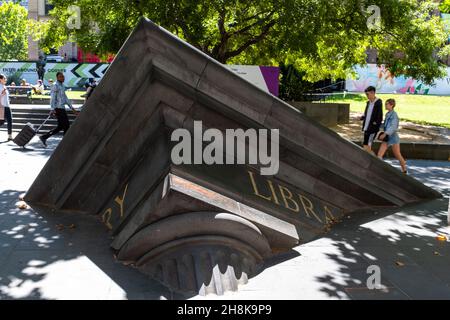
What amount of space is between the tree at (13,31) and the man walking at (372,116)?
46.8 metres

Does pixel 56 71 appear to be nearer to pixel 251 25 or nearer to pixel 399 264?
pixel 251 25

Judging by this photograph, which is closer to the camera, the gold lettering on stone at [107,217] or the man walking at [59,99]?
the gold lettering on stone at [107,217]

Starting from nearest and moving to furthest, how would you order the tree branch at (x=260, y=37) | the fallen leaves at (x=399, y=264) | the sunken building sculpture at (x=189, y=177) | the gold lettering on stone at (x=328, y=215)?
the sunken building sculpture at (x=189, y=177) → the fallen leaves at (x=399, y=264) → the gold lettering on stone at (x=328, y=215) → the tree branch at (x=260, y=37)

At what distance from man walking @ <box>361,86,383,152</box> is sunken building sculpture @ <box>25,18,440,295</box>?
2444 mm

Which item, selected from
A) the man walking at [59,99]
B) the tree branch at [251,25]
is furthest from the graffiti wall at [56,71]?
the man walking at [59,99]

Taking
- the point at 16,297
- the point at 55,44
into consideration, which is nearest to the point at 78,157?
the point at 16,297

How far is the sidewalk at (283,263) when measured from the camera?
15.4 ft

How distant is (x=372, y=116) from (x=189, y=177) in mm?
5659

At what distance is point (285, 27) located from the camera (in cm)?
1314

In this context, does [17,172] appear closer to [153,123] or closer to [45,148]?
[45,148]

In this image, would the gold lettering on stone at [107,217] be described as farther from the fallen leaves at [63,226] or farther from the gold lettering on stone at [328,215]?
the gold lettering on stone at [328,215]

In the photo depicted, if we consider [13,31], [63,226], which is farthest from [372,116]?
[13,31]

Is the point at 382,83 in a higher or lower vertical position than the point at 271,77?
lower

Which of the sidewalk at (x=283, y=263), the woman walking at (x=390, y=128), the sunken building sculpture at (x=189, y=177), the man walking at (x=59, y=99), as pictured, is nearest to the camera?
the sidewalk at (x=283, y=263)
